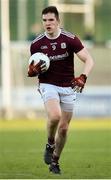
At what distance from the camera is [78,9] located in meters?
37.3

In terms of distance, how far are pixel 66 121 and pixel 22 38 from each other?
23.4m

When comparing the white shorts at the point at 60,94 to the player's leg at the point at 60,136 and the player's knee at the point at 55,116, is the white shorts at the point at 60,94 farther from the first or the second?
the player's knee at the point at 55,116

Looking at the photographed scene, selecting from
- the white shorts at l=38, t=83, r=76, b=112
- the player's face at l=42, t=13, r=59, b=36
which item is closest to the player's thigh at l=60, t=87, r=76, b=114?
the white shorts at l=38, t=83, r=76, b=112

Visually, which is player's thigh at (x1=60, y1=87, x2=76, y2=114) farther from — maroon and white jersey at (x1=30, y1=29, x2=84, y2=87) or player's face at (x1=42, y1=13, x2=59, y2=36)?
player's face at (x1=42, y1=13, x2=59, y2=36)

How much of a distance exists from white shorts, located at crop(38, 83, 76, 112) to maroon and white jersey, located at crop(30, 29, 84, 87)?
77mm

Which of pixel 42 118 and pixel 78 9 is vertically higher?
pixel 78 9

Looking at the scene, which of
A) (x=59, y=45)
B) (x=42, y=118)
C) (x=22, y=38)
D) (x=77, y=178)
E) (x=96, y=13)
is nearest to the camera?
(x=77, y=178)

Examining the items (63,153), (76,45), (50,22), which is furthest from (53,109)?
(63,153)

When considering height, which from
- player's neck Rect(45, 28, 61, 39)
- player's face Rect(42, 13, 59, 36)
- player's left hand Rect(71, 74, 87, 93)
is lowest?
player's left hand Rect(71, 74, 87, 93)

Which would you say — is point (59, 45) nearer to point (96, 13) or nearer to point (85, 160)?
point (85, 160)

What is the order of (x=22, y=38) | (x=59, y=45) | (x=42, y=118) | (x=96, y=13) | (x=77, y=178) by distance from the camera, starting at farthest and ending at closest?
(x=96, y=13)
(x=22, y=38)
(x=42, y=118)
(x=59, y=45)
(x=77, y=178)

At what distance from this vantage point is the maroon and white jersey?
44.4 feet

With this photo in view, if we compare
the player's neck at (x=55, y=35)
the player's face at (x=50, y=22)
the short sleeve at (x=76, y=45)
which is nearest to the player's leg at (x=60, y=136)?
the short sleeve at (x=76, y=45)

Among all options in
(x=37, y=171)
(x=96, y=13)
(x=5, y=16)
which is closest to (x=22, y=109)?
(x=5, y=16)
